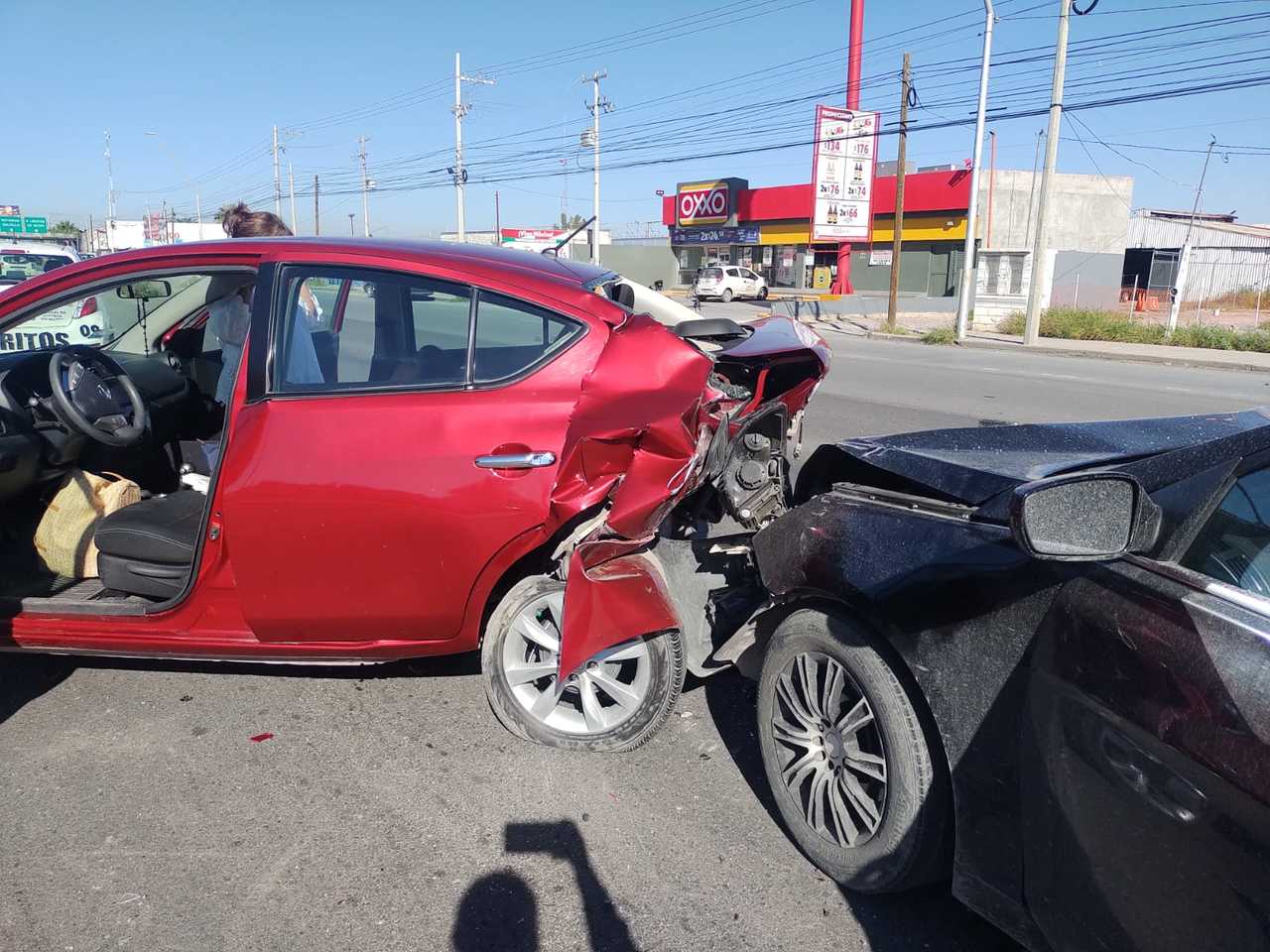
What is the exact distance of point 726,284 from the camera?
4328cm

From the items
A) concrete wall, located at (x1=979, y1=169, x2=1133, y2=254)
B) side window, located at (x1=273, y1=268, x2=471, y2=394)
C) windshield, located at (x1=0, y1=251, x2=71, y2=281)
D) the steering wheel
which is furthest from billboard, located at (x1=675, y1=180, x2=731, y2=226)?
side window, located at (x1=273, y1=268, x2=471, y2=394)

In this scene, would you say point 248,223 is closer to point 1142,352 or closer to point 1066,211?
point 1142,352

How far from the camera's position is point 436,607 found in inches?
128

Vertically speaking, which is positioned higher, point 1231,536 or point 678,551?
point 1231,536

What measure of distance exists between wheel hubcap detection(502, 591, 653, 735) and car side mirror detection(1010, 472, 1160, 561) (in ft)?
5.32

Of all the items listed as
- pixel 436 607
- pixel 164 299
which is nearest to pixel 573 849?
pixel 436 607

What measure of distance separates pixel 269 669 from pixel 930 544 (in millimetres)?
2914

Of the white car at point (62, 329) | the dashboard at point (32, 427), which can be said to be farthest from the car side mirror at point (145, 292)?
the dashboard at point (32, 427)

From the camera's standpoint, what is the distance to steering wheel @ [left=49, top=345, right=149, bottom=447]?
387 centimetres

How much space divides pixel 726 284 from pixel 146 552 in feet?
135

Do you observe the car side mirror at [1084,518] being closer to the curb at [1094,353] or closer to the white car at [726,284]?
the curb at [1094,353]

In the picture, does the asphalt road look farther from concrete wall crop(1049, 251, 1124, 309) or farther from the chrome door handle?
concrete wall crop(1049, 251, 1124, 309)

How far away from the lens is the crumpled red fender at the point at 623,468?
3.04 meters

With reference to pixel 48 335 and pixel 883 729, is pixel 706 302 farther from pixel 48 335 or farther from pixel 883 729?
pixel 883 729
